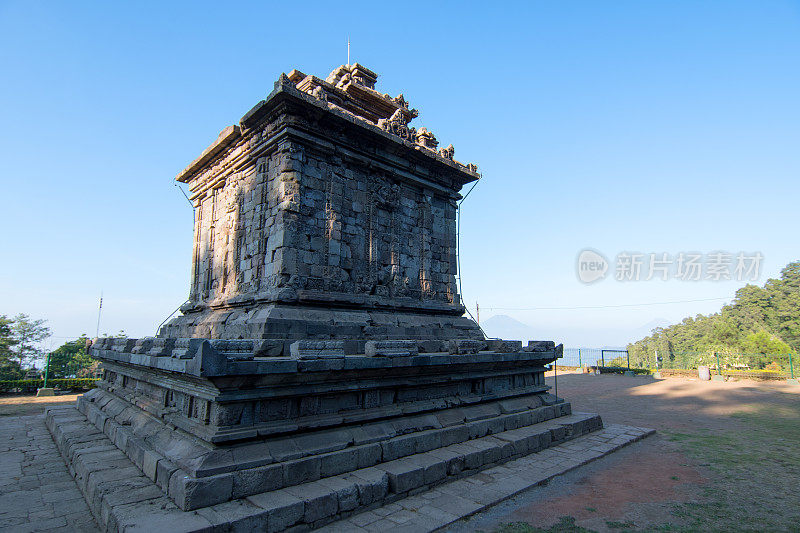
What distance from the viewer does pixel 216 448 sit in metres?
4.43

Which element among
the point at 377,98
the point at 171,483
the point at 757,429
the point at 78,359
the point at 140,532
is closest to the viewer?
the point at 140,532

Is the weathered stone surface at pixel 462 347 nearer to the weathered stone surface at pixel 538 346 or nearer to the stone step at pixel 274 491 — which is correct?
the stone step at pixel 274 491

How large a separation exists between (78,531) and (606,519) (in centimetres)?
604

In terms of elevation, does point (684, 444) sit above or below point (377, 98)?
below

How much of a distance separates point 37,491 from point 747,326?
204ft

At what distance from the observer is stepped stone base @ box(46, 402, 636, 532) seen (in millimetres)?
3895

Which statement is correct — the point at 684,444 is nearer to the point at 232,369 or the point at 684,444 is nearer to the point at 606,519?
the point at 606,519

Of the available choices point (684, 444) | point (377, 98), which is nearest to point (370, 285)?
point (377, 98)

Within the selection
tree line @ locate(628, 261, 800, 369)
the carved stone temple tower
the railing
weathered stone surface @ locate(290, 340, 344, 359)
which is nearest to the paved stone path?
weathered stone surface @ locate(290, 340, 344, 359)

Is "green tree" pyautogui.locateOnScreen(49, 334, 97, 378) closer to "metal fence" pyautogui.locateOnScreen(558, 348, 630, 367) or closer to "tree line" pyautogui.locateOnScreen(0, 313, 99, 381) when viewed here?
"tree line" pyautogui.locateOnScreen(0, 313, 99, 381)

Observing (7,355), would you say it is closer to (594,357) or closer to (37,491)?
(37,491)

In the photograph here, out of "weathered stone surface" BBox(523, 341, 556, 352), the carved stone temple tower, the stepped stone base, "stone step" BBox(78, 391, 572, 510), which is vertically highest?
the carved stone temple tower

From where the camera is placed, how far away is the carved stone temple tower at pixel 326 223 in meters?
8.18

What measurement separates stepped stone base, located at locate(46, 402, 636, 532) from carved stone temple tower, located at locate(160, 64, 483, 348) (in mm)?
2636
